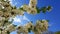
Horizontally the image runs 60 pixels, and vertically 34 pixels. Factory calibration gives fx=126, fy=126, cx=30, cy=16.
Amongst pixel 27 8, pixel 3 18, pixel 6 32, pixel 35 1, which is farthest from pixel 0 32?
pixel 35 1

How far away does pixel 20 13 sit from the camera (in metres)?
2.53

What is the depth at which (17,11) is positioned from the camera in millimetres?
2480

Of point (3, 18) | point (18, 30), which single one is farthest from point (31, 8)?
point (3, 18)

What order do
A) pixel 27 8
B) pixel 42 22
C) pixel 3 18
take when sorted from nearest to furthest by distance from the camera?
pixel 42 22 → pixel 27 8 → pixel 3 18

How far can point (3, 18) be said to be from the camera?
2.39 metres

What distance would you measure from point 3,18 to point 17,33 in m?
0.46

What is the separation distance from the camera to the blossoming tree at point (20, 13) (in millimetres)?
1958

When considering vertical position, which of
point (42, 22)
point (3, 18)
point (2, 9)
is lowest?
point (42, 22)

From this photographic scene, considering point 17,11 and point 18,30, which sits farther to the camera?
point 17,11

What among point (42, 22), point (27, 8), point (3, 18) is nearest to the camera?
point (42, 22)

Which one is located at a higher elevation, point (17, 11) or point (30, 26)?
point (17, 11)

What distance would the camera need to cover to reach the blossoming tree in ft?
6.42

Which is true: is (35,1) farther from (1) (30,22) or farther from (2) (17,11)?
(2) (17,11)

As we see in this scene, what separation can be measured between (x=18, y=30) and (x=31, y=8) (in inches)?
17.1
